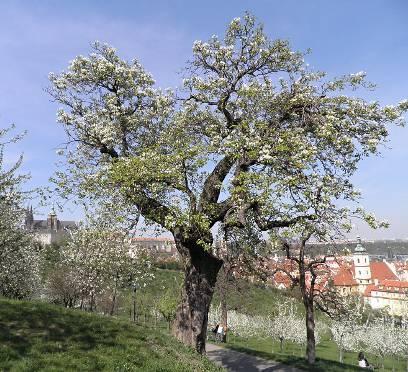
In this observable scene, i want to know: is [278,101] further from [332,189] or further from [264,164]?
[332,189]

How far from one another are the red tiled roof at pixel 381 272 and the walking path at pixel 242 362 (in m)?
166

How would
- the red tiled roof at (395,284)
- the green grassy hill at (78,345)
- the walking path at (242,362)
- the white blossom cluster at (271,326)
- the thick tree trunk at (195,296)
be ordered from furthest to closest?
the red tiled roof at (395,284) < the white blossom cluster at (271,326) < the walking path at (242,362) < the thick tree trunk at (195,296) < the green grassy hill at (78,345)

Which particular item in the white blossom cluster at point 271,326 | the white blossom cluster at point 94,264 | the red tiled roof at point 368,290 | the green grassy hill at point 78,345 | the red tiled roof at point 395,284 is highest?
the white blossom cluster at point 94,264

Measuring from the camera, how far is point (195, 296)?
58.9 feet

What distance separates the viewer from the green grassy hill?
11.6 meters

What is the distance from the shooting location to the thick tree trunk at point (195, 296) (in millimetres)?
17797

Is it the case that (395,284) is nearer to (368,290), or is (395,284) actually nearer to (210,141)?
(368,290)

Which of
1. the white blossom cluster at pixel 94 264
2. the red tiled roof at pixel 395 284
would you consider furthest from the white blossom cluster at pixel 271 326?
the red tiled roof at pixel 395 284

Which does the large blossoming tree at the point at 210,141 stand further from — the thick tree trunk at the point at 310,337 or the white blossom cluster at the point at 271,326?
the white blossom cluster at the point at 271,326

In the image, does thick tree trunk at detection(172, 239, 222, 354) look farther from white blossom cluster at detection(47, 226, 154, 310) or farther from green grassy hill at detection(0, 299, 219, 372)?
white blossom cluster at detection(47, 226, 154, 310)

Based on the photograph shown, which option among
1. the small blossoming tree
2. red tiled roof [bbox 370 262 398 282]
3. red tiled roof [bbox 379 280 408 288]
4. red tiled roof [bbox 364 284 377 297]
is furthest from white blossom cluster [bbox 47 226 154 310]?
red tiled roof [bbox 370 262 398 282]

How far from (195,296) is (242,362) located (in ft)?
31.9

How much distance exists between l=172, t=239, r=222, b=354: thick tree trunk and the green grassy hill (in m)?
1.13

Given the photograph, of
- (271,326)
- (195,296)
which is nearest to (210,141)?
(195,296)
